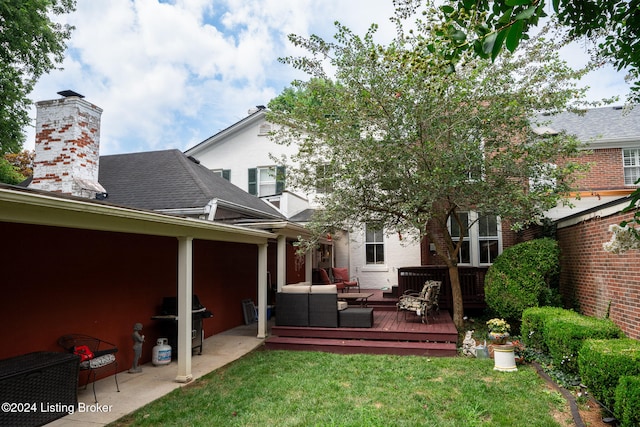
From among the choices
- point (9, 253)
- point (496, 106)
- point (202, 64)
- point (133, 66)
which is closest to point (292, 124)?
point (496, 106)

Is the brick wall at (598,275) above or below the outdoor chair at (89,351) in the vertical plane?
above

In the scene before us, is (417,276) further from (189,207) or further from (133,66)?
(133,66)

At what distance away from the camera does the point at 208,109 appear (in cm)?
2828

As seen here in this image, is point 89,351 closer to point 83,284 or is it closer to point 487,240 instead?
point 83,284

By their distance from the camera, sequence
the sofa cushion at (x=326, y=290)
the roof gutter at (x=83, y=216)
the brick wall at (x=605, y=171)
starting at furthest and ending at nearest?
the brick wall at (x=605, y=171) → the sofa cushion at (x=326, y=290) → the roof gutter at (x=83, y=216)

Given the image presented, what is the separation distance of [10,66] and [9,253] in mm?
11699

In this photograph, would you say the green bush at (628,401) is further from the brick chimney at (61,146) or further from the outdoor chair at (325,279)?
the brick chimney at (61,146)

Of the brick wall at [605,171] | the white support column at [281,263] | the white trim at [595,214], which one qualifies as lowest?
the white support column at [281,263]

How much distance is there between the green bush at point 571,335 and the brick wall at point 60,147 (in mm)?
9574

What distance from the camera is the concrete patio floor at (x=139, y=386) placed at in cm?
465

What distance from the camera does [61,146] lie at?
9055 millimetres

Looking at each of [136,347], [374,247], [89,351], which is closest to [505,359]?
[136,347]

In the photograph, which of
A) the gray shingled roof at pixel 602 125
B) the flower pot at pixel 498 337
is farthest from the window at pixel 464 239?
the flower pot at pixel 498 337

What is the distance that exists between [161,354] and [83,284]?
73.2 inches
